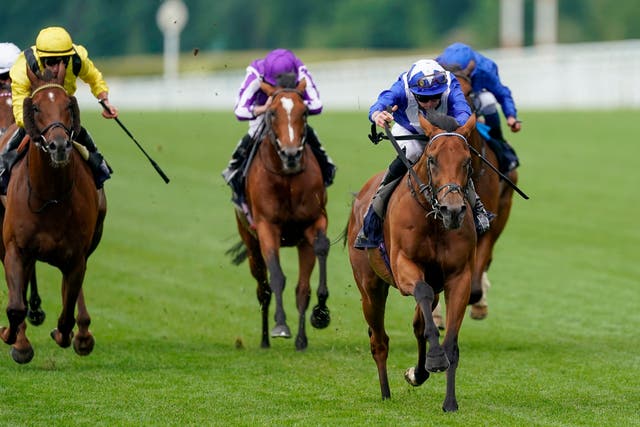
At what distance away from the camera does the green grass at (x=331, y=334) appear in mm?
8898

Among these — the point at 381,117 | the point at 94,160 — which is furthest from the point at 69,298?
the point at 381,117

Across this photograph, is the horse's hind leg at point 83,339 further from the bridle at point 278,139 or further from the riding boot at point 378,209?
the riding boot at point 378,209

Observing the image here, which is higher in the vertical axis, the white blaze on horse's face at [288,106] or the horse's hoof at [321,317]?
the white blaze on horse's face at [288,106]

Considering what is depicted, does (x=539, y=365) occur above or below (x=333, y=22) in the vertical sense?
above

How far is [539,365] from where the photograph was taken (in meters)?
10.9

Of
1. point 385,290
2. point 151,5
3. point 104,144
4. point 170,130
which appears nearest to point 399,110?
point 385,290

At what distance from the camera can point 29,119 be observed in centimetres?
945

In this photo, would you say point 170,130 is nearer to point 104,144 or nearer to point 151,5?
point 104,144

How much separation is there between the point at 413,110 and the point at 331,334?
13.2 feet

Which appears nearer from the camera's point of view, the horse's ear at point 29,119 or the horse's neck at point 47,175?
the horse's ear at point 29,119

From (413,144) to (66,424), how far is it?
2.93 meters

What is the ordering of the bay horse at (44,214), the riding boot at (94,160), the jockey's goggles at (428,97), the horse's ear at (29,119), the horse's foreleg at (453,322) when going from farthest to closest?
the riding boot at (94,160), the bay horse at (44,214), the horse's ear at (29,119), the jockey's goggles at (428,97), the horse's foreleg at (453,322)

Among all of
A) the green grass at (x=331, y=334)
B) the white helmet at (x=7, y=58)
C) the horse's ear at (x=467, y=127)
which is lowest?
the green grass at (x=331, y=334)


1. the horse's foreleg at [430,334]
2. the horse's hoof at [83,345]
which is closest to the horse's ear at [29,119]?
the horse's hoof at [83,345]
